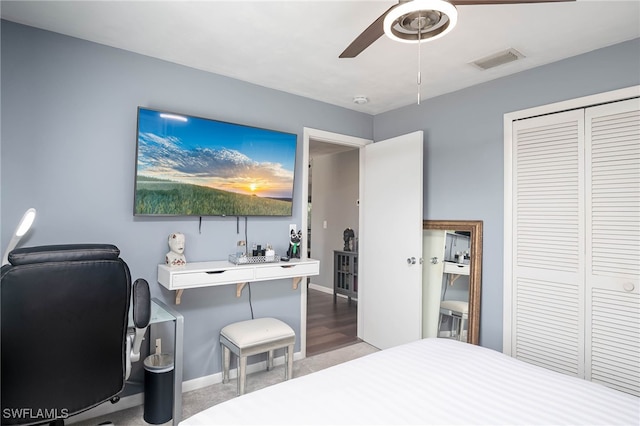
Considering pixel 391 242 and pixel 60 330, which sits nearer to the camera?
pixel 60 330

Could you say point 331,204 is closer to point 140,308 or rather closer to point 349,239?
point 349,239

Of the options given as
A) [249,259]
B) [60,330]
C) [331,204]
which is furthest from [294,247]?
[331,204]

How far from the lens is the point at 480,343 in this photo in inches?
117

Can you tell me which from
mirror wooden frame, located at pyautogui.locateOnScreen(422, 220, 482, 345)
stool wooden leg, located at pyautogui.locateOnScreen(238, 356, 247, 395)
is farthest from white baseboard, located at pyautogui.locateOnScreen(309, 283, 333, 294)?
stool wooden leg, located at pyautogui.locateOnScreen(238, 356, 247, 395)

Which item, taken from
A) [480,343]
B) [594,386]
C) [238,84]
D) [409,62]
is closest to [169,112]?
[238,84]

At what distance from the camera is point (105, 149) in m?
2.41

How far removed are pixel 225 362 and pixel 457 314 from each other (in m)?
2.07

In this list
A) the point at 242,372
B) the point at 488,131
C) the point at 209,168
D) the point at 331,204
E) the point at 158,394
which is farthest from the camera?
the point at 331,204

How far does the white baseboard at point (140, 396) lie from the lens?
2.30 metres

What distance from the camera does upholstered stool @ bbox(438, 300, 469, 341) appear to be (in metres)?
3.10

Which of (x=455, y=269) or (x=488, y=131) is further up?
(x=488, y=131)

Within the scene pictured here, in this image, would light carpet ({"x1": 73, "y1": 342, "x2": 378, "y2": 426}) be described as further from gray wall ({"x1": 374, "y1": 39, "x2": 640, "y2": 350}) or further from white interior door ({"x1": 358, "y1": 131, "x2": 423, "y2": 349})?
gray wall ({"x1": 374, "y1": 39, "x2": 640, "y2": 350})
